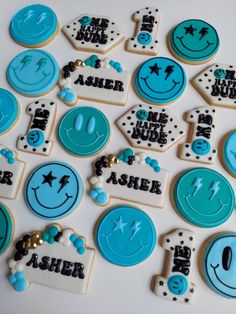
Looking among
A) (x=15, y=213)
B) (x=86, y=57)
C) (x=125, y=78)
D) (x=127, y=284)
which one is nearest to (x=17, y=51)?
(x=86, y=57)

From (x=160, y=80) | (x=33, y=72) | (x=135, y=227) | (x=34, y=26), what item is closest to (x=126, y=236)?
(x=135, y=227)

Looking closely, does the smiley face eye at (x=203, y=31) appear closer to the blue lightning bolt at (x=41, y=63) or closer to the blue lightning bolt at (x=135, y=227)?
the blue lightning bolt at (x=41, y=63)

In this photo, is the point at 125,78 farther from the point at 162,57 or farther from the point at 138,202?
the point at 138,202

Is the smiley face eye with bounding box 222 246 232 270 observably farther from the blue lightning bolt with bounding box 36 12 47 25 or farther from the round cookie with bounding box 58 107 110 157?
the blue lightning bolt with bounding box 36 12 47 25

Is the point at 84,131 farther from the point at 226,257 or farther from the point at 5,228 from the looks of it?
the point at 226,257

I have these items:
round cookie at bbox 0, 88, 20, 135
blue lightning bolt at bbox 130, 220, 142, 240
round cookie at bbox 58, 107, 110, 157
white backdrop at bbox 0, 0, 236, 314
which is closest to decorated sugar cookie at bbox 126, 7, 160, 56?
white backdrop at bbox 0, 0, 236, 314
